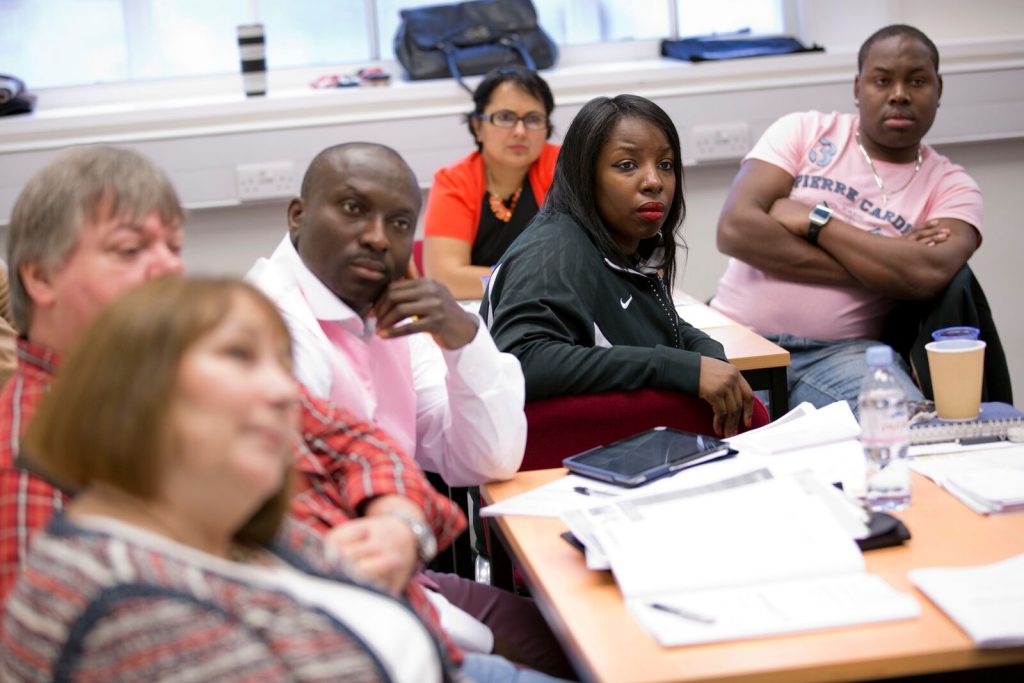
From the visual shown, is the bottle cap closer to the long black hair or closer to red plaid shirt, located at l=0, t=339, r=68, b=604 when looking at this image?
the long black hair

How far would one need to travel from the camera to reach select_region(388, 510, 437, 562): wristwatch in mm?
1386

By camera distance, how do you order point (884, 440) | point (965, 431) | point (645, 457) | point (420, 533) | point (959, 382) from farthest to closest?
point (959, 382), point (965, 431), point (645, 457), point (884, 440), point (420, 533)

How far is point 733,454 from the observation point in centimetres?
196

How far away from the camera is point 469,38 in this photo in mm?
4551

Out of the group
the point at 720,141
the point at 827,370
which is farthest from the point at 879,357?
the point at 720,141

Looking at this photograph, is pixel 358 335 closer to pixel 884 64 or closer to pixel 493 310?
pixel 493 310

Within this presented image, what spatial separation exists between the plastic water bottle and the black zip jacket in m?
0.58

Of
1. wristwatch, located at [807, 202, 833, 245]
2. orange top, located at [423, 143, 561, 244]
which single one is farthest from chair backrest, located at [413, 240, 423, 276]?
wristwatch, located at [807, 202, 833, 245]

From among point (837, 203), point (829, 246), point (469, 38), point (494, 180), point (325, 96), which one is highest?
point (469, 38)

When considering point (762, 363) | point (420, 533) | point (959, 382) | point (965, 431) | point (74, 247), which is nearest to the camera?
point (74, 247)

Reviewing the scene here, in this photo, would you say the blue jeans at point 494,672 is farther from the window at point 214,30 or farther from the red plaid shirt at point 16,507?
the window at point 214,30

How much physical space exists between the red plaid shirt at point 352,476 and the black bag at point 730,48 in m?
3.41

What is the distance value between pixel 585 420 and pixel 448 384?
0.46m

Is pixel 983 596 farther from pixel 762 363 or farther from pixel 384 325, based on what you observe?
pixel 762 363
